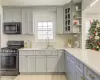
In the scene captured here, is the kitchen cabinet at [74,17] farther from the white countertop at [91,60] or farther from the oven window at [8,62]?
the white countertop at [91,60]

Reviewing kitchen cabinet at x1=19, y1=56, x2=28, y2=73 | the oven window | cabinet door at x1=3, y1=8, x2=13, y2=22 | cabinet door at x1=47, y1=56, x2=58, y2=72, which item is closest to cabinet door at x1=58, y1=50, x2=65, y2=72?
cabinet door at x1=47, y1=56, x2=58, y2=72

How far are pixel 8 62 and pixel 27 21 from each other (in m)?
1.60

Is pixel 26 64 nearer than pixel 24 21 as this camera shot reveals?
Yes

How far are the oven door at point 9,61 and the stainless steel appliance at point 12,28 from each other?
882mm

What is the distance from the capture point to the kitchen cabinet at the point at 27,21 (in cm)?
570

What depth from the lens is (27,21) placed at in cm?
573

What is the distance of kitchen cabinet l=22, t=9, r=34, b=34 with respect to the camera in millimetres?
5695

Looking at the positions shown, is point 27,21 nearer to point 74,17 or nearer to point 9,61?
point 9,61

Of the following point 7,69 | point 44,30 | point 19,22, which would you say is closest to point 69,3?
point 44,30

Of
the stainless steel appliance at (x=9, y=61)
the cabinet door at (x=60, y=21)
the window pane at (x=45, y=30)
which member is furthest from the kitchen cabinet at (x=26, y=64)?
the cabinet door at (x=60, y=21)

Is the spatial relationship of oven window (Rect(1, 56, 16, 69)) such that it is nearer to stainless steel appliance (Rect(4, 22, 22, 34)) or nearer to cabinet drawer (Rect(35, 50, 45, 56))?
cabinet drawer (Rect(35, 50, 45, 56))

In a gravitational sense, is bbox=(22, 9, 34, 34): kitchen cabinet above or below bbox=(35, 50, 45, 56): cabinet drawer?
above

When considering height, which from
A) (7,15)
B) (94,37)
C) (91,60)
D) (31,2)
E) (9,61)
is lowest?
(9,61)

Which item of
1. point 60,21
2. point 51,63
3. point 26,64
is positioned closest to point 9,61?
point 26,64
